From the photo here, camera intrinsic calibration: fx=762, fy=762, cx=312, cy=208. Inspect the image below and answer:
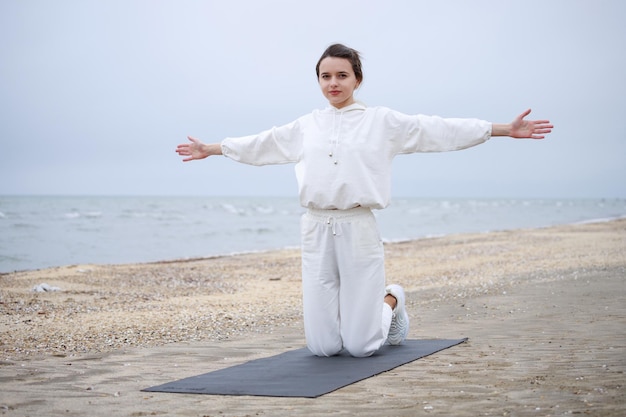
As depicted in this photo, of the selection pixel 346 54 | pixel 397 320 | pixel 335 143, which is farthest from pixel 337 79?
pixel 397 320

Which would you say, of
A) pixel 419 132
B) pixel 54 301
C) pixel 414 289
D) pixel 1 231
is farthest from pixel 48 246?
pixel 419 132

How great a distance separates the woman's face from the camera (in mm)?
5602

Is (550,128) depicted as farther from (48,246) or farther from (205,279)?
(48,246)

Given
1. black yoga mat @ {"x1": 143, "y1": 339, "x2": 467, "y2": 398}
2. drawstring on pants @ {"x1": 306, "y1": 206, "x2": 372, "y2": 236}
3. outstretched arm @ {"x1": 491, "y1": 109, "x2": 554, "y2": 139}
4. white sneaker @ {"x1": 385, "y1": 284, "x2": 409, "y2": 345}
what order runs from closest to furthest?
black yoga mat @ {"x1": 143, "y1": 339, "x2": 467, "y2": 398}, outstretched arm @ {"x1": 491, "y1": 109, "x2": 554, "y2": 139}, drawstring on pants @ {"x1": 306, "y1": 206, "x2": 372, "y2": 236}, white sneaker @ {"x1": 385, "y1": 284, "x2": 409, "y2": 345}

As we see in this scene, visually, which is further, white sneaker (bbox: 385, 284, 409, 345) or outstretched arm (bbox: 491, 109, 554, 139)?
white sneaker (bbox: 385, 284, 409, 345)

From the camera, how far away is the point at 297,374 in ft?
16.3

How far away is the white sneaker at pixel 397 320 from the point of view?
5.96m

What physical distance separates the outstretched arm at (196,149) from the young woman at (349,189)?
2.24 ft

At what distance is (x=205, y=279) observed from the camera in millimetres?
13930

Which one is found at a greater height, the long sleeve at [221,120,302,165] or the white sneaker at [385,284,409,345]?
the long sleeve at [221,120,302,165]

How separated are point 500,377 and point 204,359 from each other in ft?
7.73

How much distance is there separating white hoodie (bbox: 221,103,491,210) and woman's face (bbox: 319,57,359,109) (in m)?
0.10

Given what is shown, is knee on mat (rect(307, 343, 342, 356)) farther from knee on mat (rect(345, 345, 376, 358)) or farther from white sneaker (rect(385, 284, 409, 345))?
white sneaker (rect(385, 284, 409, 345))

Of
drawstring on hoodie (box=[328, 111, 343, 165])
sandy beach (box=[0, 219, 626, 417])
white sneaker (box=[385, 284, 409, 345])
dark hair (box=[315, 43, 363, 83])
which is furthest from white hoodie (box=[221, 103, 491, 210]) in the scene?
sandy beach (box=[0, 219, 626, 417])
